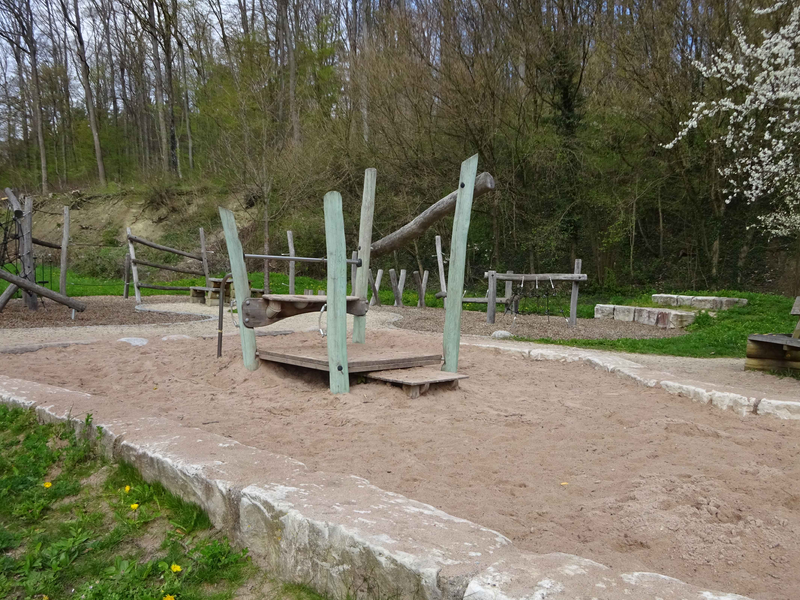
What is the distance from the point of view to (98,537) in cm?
265

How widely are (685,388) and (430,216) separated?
8.25 feet

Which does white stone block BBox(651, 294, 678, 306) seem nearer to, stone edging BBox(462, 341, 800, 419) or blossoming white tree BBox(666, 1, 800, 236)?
blossoming white tree BBox(666, 1, 800, 236)

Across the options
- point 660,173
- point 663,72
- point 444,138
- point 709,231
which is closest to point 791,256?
point 709,231

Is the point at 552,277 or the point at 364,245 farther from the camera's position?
the point at 552,277

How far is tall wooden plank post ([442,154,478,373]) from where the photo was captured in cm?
512

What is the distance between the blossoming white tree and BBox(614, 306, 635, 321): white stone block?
11.1 feet

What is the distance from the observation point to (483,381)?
5.53m

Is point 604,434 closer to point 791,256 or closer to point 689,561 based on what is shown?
point 689,561

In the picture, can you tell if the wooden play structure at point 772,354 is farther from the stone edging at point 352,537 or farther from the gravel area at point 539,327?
the stone edging at point 352,537

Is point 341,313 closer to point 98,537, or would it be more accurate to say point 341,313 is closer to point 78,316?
point 98,537

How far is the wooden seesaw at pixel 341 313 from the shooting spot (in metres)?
4.68

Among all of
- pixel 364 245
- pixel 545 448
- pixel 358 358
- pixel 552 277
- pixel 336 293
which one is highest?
pixel 364 245

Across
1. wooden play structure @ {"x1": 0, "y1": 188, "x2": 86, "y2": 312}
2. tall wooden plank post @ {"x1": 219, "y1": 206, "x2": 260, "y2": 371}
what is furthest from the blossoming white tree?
wooden play structure @ {"x1": 0, "y1": 188, "x2": 86, "y2": 312}

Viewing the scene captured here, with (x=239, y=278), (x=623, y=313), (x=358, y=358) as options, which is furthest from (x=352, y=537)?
(x=623, y=313)
